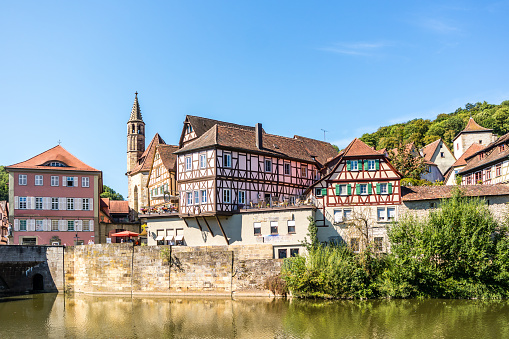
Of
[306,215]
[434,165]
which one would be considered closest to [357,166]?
[306,215]

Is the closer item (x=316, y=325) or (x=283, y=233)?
(x=316, y=325)

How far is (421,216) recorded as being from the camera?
41.0 meters

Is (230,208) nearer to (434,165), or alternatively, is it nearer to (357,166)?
(357,166)

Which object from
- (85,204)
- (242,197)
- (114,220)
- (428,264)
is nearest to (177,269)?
(242,197)

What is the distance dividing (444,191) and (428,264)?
751 cm

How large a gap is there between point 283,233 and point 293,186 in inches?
313

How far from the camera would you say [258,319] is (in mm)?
31000

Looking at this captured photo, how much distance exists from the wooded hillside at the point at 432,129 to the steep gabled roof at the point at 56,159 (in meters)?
45.9

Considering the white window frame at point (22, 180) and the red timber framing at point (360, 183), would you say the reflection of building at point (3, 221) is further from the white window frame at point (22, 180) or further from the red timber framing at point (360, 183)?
the red timber framing at point (360, 183)

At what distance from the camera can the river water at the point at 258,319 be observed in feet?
89.7

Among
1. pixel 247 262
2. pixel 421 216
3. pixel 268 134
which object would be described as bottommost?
pixel 247 262

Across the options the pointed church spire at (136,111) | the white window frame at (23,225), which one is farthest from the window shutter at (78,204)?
the pointed church spire at (136,111)

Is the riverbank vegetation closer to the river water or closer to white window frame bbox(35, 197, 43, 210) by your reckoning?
the river water

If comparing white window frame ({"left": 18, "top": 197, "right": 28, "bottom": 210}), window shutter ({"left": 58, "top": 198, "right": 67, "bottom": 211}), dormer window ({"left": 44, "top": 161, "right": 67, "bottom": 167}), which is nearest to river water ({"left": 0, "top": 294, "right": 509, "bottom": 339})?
white window frame ({"left": 18, "top": 197, "right": 28, "bottom": 210})
